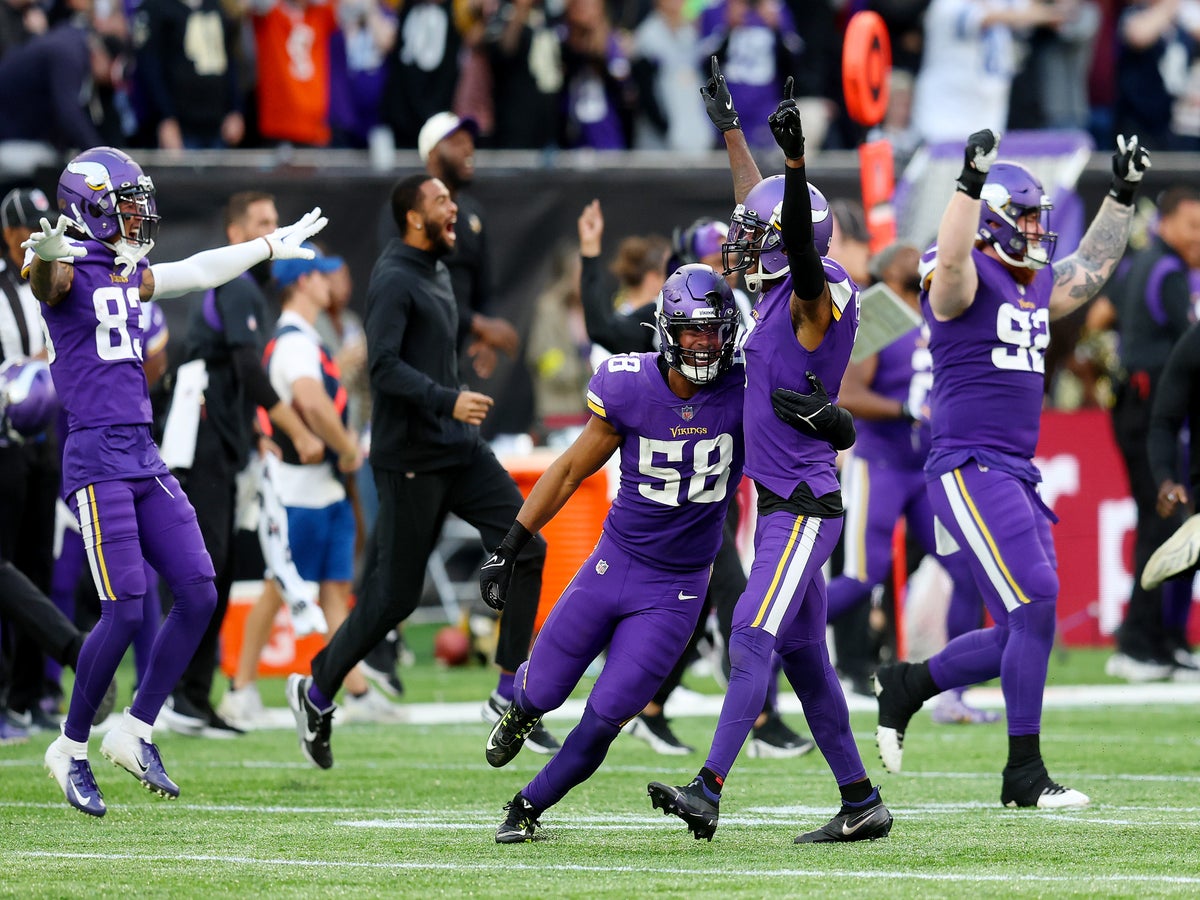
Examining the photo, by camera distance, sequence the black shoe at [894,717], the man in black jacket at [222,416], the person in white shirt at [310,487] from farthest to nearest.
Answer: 1. the person in white shirt at [310,487]
2. the man in black jacket at [222,416]
3. the black shoe at [894,717]

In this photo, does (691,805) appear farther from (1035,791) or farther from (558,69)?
(558,69)

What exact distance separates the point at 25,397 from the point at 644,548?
4082mm

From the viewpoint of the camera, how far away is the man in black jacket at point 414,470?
26.2 feet

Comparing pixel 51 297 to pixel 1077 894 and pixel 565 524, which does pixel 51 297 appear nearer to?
pixel 1077 894

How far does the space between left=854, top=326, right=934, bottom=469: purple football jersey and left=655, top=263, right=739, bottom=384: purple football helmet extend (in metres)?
4.09

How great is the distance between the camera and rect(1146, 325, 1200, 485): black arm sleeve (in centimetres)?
965

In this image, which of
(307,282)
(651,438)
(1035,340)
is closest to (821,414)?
(651,438)

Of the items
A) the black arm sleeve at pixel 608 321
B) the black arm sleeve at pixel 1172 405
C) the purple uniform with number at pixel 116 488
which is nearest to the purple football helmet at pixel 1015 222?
the black arm sleeve at pixel 608 321

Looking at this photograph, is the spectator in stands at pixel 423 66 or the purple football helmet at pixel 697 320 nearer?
the purple football helmet at pixel 697 320

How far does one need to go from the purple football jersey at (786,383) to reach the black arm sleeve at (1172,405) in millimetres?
3964

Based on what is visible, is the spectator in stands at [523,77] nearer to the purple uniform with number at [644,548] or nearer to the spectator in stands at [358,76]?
the spectator in stands at [358,76]

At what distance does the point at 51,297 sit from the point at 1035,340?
3564 mm

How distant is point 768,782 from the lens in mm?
7762

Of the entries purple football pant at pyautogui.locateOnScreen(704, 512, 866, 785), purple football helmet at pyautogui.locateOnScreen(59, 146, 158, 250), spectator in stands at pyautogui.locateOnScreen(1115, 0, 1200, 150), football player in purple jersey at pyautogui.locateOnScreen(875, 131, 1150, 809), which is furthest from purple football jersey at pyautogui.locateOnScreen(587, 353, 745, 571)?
spectator in stands at pyautogui.locateOnScreen(1115, 0, 1200, 150)
